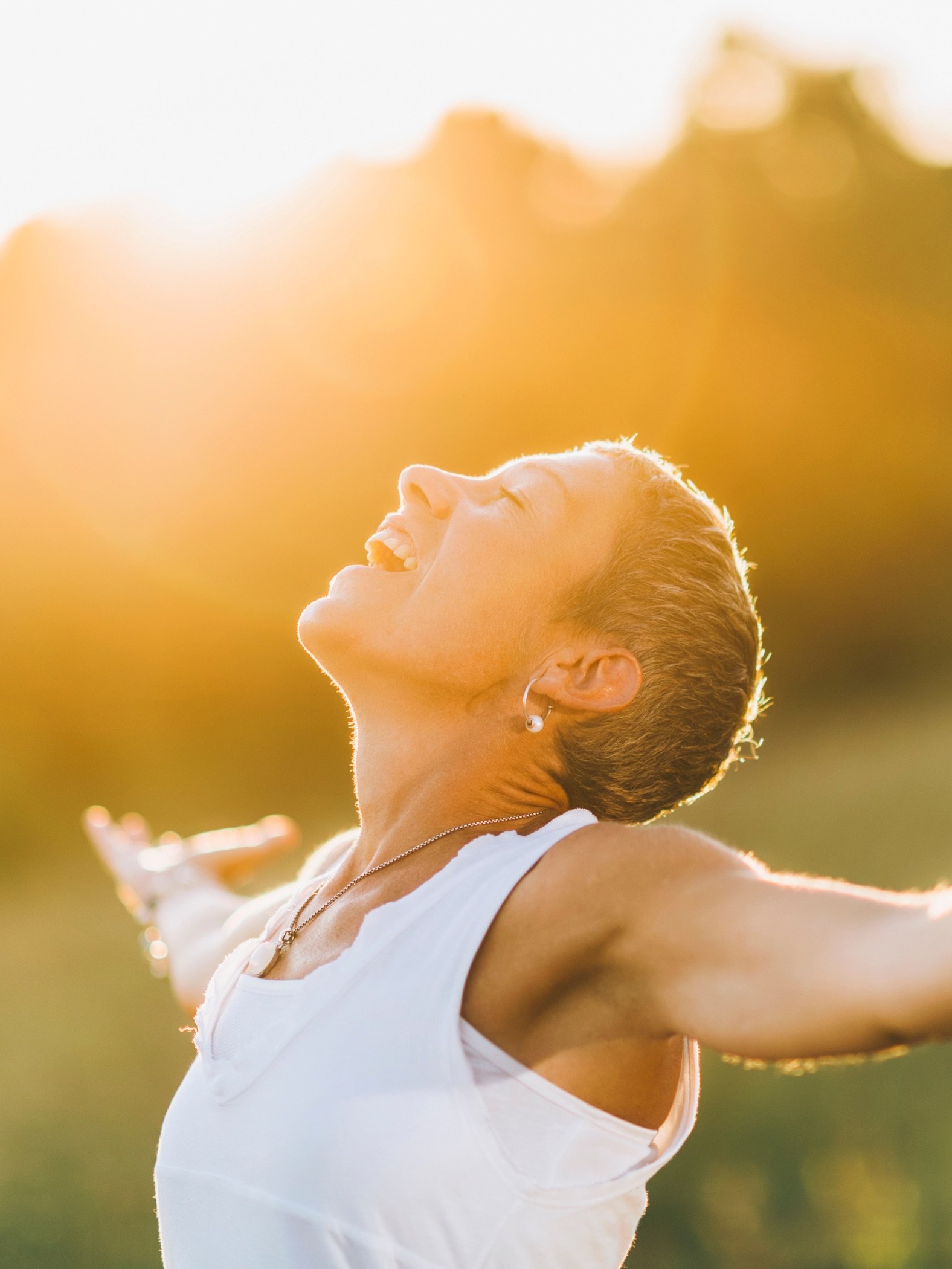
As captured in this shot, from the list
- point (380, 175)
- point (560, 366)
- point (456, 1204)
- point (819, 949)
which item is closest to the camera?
point (819, 949)

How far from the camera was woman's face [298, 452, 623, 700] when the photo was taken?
2.09 m

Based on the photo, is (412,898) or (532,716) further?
(532,716)

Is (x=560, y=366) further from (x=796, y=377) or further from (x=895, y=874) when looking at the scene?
(x=895, y=874)

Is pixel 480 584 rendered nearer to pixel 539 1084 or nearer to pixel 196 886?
pixel 539 1084

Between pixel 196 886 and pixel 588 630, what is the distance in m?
1.68

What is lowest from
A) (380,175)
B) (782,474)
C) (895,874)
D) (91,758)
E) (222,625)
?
(895,874)

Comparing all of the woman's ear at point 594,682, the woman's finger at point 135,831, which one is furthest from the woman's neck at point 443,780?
the woman's finger at point 135,831

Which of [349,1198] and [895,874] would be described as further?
[895,874]

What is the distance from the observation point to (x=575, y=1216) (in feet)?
5.43

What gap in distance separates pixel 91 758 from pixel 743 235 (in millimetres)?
8783

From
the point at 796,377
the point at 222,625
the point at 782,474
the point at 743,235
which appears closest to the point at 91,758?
the point at 222,625

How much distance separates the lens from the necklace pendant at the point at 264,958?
2.04 m

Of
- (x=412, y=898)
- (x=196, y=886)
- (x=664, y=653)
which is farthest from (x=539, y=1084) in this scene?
(x=196, y=886)

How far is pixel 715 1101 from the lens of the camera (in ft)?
24.9
